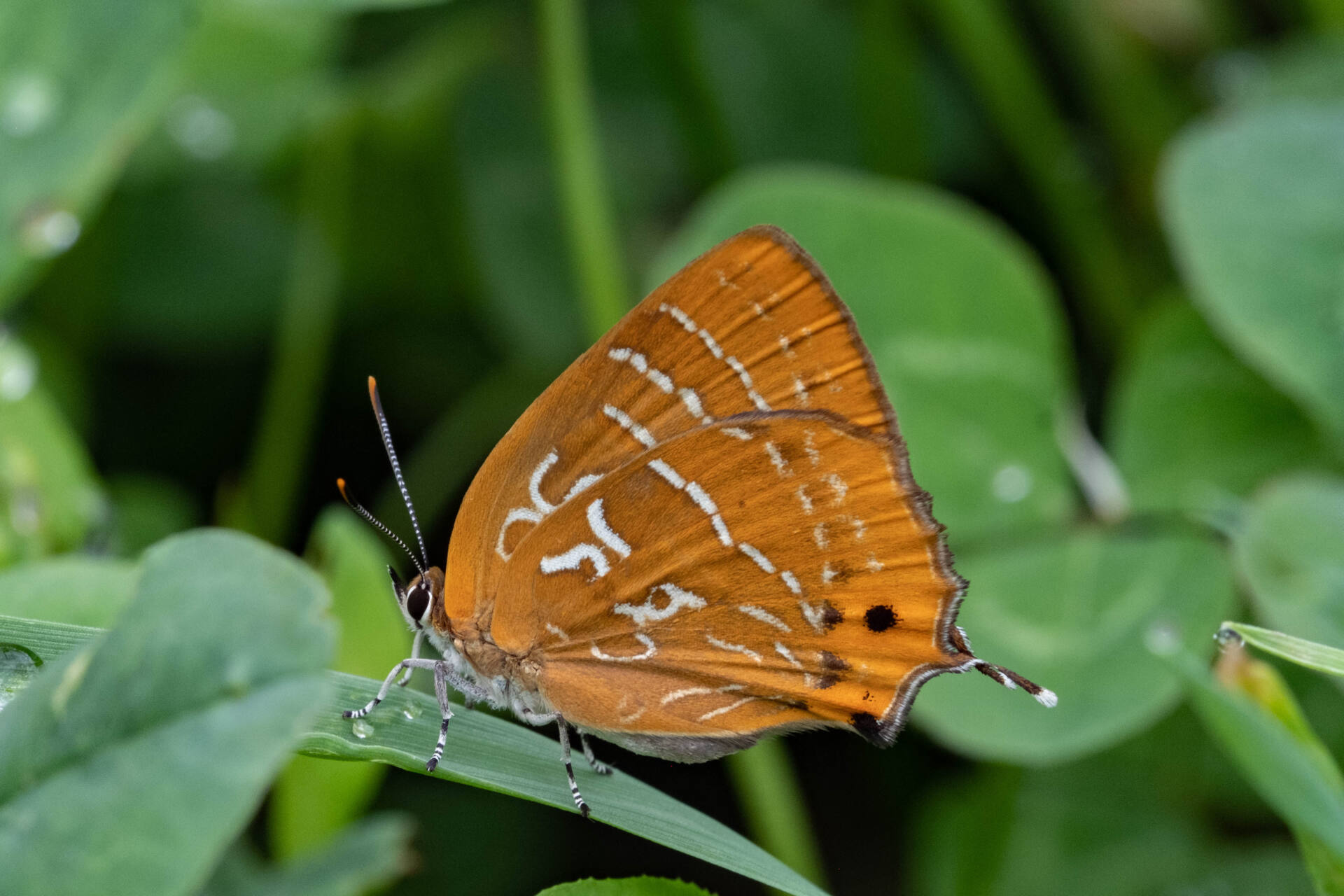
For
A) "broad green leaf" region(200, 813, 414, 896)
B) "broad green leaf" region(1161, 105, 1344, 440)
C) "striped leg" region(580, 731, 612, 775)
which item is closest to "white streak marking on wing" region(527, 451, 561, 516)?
"striped leg" region(580, 731, 612, 775)

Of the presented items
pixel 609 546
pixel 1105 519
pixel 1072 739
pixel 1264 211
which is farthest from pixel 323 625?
pixel 1264 211

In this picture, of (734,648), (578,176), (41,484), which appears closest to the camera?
(734,648)

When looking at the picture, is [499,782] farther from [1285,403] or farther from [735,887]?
[1285,403]

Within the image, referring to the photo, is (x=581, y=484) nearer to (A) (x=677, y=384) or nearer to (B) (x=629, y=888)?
(A) (x=677, y=384)

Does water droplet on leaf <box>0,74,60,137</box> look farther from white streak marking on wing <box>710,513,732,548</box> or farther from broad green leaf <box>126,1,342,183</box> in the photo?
white streak marking on wing <box>710,513,732,548</box>

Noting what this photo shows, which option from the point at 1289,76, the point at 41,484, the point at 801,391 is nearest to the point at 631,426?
the point at 801,391

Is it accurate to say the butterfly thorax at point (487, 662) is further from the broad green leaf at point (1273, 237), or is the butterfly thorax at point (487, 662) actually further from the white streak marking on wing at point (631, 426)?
the broad green leaf at point (1273, 237)
